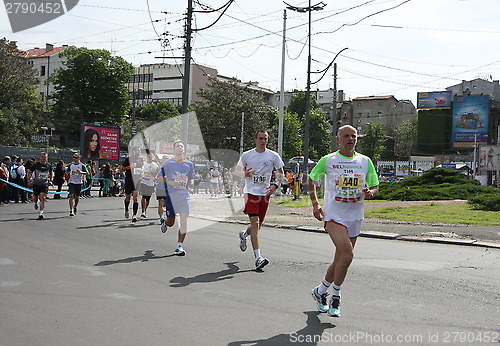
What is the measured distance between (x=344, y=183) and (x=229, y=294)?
190 cm

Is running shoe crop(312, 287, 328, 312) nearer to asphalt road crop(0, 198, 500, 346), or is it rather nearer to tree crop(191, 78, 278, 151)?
asphalt road crop(0, 198, 500, 346)

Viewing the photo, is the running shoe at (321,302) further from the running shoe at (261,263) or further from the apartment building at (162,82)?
the apartment building at (162,82)

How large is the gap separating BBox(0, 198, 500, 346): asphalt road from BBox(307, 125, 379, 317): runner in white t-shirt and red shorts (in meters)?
0.35

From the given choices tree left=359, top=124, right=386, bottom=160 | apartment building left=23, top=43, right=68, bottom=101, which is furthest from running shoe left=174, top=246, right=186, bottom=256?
apartment building left=23, top=43, right=68, bottom=101

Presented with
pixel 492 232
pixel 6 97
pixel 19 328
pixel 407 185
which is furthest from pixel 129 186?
pixel 6 97

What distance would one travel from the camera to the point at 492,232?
13.1 metres

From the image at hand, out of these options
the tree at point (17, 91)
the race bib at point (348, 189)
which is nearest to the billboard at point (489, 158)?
the tree at point (17, 91)

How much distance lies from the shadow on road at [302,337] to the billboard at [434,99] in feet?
290

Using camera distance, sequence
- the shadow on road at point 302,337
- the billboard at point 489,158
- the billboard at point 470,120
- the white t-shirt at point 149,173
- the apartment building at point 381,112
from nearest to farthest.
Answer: the shadow on road at point 302,337 → the white t-shirt at point 149,173 → the billboard at point 489,158 → the billboard at point 470,120 → the apartment building at point 381,112

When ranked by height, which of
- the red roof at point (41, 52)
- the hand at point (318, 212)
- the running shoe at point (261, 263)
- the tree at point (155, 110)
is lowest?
the running shoe at point (261, 263)

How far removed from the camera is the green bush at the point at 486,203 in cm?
1902

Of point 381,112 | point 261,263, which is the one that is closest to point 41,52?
point 381,112

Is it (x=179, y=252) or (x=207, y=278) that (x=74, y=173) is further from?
(x=207, y=278)

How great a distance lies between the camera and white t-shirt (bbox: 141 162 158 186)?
15083 mm
